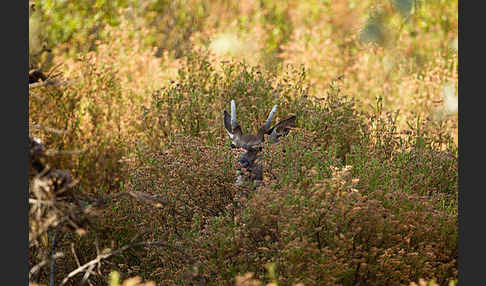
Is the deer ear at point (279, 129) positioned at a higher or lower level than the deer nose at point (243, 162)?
higher

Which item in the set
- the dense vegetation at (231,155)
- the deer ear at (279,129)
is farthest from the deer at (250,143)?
the dense vegetation at (231,155)

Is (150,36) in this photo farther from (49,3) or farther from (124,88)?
(124,88)

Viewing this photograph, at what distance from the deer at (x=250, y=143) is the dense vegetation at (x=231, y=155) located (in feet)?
0.47

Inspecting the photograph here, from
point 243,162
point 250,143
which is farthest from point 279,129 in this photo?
point 243,162

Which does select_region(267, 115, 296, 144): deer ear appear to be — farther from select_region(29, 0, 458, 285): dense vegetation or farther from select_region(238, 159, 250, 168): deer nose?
select_region(238, 159, 250, 168): deer nose

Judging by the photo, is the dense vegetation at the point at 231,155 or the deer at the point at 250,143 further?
the deer at the point at 250,143

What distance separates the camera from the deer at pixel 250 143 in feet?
21.7

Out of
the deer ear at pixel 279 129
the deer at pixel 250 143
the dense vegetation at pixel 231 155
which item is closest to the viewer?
the dense vegetation at pixel 231 155

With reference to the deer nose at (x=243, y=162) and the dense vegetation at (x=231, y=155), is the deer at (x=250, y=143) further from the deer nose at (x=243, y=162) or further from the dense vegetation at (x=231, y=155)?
the dense vegetation at (x=231, y=155)

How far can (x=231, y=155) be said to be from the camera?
21.9 feet

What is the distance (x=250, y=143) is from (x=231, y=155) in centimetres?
46

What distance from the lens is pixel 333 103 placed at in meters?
8.58

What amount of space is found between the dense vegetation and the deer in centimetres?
14

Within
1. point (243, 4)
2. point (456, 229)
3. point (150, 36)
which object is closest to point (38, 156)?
point (456, 229)
